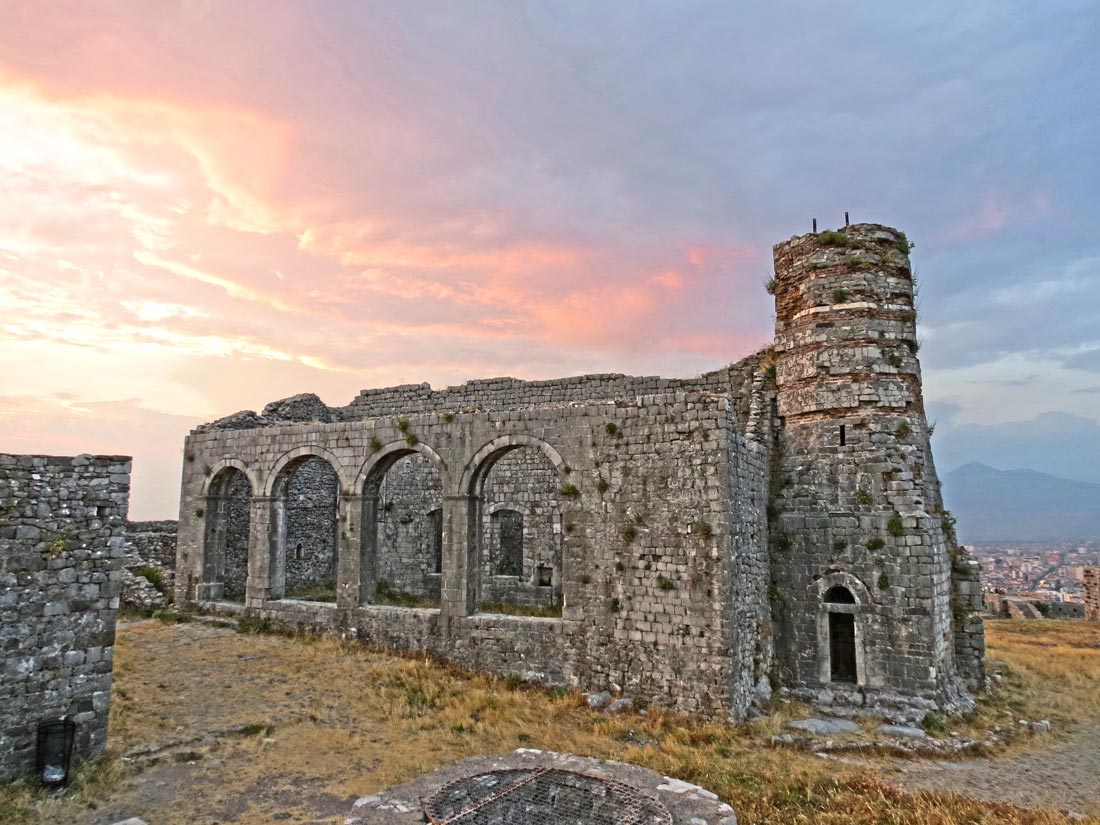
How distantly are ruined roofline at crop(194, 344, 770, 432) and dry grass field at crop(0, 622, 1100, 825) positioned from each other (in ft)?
19.6

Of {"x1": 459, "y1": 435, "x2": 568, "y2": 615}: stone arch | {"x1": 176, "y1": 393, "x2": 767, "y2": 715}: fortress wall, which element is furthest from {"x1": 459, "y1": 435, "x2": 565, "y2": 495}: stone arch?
{"x1": 459, "y1": 435, "x2": 568, "y2": 615}: stone arch

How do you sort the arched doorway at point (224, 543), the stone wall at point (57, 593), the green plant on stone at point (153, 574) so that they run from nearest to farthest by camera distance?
the stone wall at point (57, 593), the arched doorway at point (224, 543), the green plant on stone at point (153, 574)

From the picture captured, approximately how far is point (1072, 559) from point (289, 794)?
161153 millimetres

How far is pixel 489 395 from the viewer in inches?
783

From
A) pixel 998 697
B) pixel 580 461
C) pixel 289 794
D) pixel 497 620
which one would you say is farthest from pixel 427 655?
pixel 998 697

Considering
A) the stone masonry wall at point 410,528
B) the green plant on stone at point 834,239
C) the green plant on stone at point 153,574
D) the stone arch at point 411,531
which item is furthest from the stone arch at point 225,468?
the green plant on stone at point 834,239

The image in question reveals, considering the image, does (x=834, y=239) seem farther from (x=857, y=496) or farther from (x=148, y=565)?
(x=148, y=565)

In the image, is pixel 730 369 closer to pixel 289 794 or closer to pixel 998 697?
pixel 998 697

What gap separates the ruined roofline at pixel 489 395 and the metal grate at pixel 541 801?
349 inches

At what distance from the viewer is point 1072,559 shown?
132 meters

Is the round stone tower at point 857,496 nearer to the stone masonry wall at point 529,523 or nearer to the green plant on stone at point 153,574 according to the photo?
the stone masonry wall at point 529,523

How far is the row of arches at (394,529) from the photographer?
16656 millimetres

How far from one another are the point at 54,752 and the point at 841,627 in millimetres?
12719

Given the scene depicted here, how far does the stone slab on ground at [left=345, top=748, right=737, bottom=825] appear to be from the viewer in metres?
6.38
